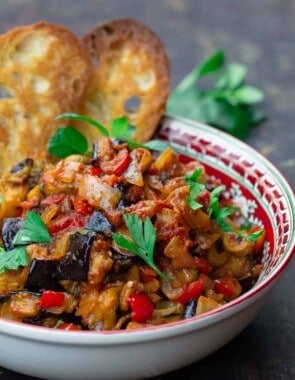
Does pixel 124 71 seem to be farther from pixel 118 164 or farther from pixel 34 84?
pixel 118 164

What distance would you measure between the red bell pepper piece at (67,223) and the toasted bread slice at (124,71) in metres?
1.29

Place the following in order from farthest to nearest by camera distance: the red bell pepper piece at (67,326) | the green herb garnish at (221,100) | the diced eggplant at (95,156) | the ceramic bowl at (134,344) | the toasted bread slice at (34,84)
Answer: the green herb garnish at (221,100)
the toasted bread slice at (34,84)
the diced eggplant at (95,156)
the red bell pepper piece at (67,326)
the ceramic bowl at (134,344)

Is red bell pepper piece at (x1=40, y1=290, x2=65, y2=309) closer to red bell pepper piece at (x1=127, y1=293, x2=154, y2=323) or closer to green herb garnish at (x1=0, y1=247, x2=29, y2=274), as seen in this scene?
green herb garnish at (x1=0, y1=247, x2=29, y2=274)

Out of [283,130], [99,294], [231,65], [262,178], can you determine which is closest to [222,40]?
[231,65]

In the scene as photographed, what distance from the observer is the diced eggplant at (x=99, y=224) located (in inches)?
133

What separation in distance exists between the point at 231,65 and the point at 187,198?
253 centimetres

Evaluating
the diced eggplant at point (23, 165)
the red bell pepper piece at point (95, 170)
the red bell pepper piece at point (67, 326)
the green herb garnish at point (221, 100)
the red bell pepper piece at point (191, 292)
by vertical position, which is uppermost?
the red bell pepper piece at point (95, 170)

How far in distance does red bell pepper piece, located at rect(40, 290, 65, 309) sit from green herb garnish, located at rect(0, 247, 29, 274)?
148 millimetres

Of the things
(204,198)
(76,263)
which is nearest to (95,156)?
(204,198)

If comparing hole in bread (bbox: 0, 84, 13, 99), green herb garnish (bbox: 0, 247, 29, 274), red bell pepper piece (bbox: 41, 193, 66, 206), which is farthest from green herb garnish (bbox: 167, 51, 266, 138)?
green herb garnish (bbox: 0, 247, 29, 274)

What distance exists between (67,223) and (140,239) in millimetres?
353

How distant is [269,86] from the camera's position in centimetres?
596

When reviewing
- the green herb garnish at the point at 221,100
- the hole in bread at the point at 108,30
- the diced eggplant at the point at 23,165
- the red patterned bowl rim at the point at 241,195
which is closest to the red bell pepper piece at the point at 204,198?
the red patterned bowl rim at the point at 241,195

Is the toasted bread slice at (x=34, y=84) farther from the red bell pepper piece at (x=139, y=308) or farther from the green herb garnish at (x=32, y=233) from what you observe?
the red bell pepper piece at (x=139, y=308)
